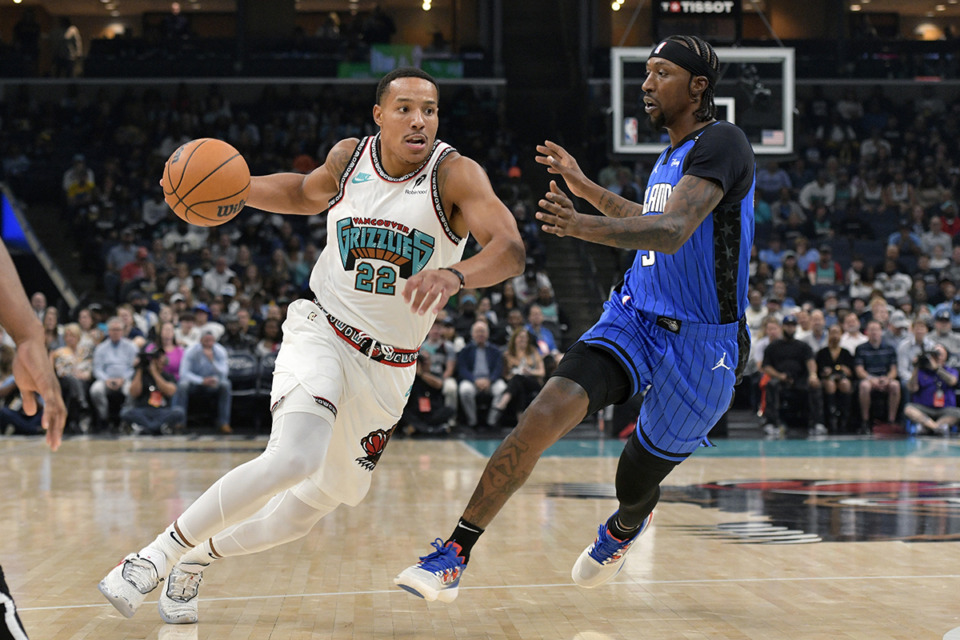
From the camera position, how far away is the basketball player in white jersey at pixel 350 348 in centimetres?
390

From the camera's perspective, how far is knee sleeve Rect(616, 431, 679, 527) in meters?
4.35

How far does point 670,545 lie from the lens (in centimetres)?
A: 571

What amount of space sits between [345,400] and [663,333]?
130cm

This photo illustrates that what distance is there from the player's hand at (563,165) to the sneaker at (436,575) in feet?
4.76

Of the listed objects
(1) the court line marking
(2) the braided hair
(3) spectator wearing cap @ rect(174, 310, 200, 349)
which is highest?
(2) the braided hair

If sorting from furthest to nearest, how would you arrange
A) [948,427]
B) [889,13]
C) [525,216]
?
[889,13] → [525,216] → [948,427]

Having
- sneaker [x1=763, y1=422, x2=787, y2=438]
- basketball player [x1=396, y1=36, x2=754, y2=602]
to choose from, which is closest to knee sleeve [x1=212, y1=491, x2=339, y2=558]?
basketball player [x1=396, y1=36, x2=754, y2=602]

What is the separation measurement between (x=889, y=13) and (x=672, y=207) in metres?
26.2

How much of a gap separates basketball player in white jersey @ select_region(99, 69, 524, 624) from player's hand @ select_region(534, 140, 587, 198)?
25 centimetres

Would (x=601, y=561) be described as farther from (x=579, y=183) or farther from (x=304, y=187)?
(x=304, y=187)

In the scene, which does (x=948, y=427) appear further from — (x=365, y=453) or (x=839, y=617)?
(x=365, y=453)

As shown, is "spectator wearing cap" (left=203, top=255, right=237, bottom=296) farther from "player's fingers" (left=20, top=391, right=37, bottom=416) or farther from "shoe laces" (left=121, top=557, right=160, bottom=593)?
"player's fingers" (left=20, top=391, right=37, bottom=416)

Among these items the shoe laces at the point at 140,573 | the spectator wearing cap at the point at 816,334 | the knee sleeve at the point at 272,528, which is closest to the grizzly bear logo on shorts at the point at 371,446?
the knee sleeve at the point at 272,528

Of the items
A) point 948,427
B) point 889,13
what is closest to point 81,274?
point 948,427
